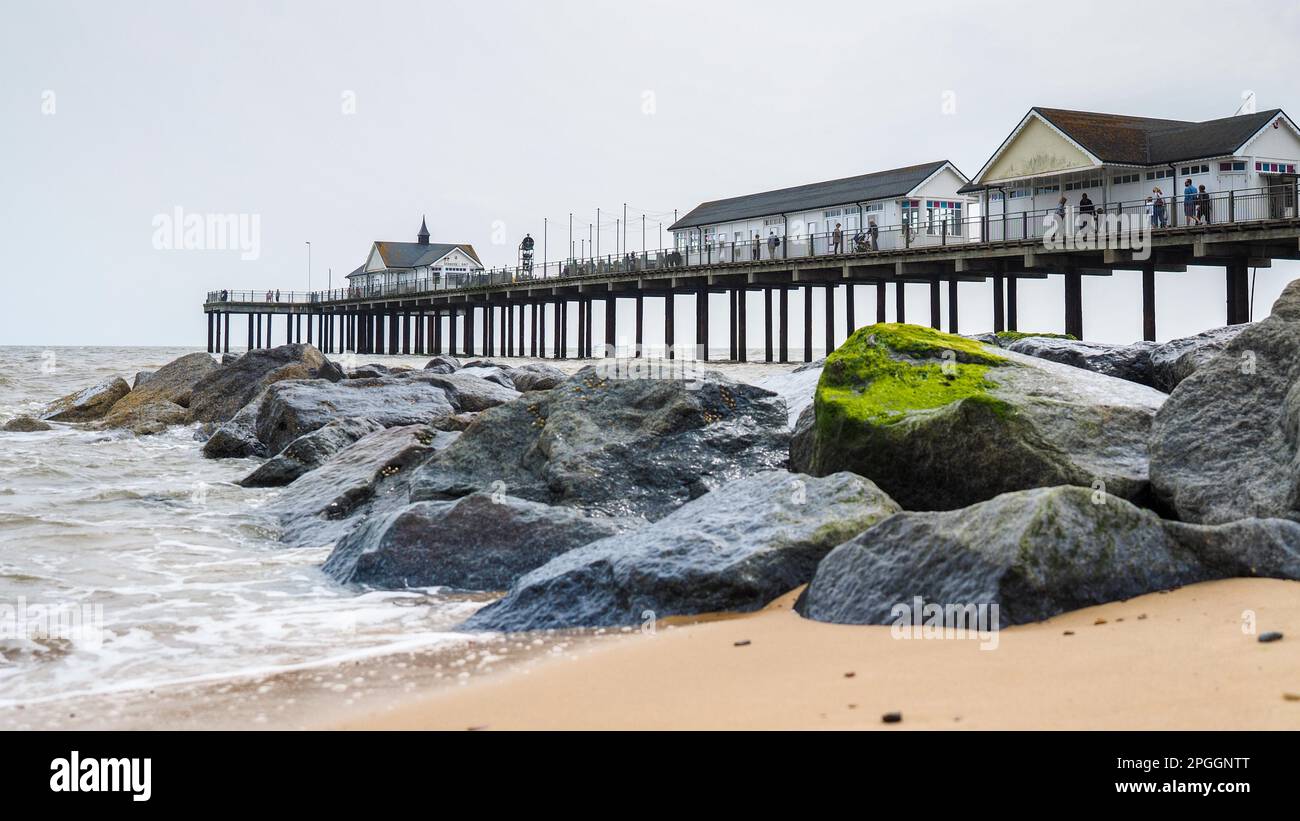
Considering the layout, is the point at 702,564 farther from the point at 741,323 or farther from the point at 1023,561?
the point at 741,323

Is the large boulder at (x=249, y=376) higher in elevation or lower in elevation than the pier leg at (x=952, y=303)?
lower

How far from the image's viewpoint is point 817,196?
46719 mm

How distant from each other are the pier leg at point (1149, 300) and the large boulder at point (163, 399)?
70.1 feet

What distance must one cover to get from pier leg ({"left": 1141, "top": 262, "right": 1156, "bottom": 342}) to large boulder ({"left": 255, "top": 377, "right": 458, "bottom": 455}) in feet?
66.4

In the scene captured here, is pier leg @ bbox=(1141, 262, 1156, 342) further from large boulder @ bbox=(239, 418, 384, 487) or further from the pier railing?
large boulder @ bbox=(239, 418, 384, 487)

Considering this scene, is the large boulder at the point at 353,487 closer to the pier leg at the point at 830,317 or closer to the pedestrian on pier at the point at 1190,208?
the pedestrian on pier at the point at 1190,208

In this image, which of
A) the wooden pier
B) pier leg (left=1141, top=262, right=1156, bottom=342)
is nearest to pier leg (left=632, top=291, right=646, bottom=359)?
the wooden pier

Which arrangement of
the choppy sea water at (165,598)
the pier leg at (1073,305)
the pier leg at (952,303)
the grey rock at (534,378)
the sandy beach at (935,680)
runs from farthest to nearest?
1. the pier leg at (952,303)
2. the pier leg at (1073,305)
3. the grey rock at (534,378)
4. the choppy sea water at (165,598)
5. the sandy beach at (935,680)

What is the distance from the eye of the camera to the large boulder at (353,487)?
819cm

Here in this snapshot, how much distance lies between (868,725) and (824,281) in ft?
119

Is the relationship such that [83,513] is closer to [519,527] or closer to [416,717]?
[519,527]

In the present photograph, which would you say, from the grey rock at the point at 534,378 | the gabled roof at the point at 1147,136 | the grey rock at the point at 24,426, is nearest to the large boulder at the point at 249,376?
the grey rock at the point at 24,426

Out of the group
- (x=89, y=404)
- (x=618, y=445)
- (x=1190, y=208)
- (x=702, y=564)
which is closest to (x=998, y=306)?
(x=1190, y=208)
